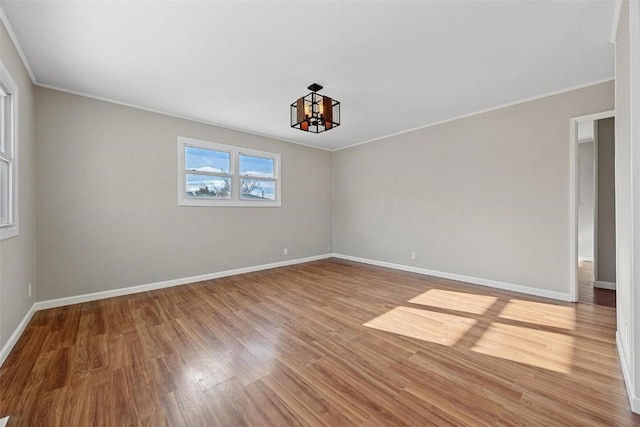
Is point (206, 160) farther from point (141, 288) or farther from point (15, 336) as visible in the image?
point (15, 336)

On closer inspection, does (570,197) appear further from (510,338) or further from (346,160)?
(346,160)

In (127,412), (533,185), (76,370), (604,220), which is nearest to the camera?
(127,412)

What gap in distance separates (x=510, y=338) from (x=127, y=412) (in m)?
2.92

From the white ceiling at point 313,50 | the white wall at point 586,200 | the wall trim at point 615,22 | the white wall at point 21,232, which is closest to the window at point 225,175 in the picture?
the white ceiling at point 313,50

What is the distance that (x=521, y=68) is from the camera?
2.76 m

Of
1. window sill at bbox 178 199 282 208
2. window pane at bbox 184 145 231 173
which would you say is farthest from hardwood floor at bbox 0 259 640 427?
window pane at bbox 184 145 231 173

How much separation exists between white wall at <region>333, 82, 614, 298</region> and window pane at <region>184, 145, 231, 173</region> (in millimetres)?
2878

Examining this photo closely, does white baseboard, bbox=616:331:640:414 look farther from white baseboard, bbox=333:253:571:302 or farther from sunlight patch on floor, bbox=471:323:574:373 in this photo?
white baseboard, bbox=333:253:571:302

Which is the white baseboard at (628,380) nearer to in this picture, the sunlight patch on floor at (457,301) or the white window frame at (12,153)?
the sunlight patch on floor at (457,301)

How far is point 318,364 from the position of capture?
1937 mm

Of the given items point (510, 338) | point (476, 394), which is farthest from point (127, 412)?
point (510, 338)

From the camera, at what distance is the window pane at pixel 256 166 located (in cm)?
490

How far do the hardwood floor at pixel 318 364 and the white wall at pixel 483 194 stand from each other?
73 centimetres

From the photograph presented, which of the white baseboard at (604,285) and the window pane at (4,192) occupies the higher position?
the window pane at (4,192)
